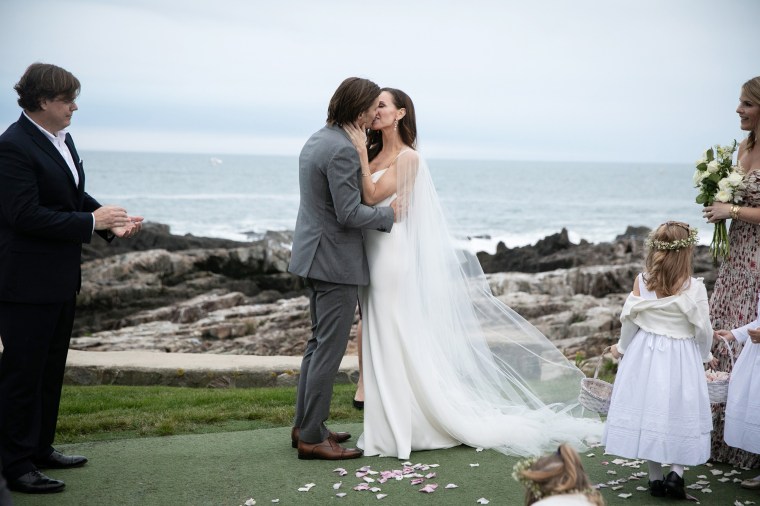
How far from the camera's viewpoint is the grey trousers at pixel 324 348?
5137mm

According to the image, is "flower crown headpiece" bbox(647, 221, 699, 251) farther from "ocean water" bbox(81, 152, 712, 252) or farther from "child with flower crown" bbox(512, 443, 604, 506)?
"ocean water" bbox(81, 152, 712, 252)

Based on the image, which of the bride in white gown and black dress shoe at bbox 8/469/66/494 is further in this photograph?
the bride in white gown

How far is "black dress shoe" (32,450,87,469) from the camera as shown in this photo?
488cm

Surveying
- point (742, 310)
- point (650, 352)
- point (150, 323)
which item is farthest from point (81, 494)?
point (150, 323)

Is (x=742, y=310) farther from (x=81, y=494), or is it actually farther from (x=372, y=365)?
(x=81, y=494)

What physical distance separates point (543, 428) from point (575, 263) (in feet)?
50.5

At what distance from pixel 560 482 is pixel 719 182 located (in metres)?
3.17

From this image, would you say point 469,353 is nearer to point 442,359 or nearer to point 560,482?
point 442,359

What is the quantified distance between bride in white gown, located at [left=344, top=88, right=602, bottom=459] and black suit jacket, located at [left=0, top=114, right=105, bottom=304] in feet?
5.75

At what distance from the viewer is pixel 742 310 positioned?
5168mm

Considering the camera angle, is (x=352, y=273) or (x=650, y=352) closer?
(x=650, y=352)

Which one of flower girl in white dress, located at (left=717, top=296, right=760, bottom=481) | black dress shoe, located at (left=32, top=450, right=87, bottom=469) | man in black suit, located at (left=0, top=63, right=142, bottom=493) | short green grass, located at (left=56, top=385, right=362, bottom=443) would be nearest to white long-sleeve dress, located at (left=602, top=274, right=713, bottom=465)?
flower girl in white dress, located at (left=717, top=296, right=760, bottom=481)

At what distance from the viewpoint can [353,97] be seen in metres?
5.04


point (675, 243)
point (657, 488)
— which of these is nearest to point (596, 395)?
point (657, 488)
